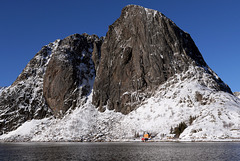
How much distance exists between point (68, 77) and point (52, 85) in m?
11.6

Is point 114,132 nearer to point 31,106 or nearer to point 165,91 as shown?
point 165,91

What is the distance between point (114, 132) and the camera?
4193 inches

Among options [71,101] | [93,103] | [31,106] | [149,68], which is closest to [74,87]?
[71,101]

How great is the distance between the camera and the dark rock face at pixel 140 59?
119 m

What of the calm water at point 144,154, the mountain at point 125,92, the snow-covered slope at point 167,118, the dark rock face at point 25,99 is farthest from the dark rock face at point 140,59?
the calm water at point 144,154

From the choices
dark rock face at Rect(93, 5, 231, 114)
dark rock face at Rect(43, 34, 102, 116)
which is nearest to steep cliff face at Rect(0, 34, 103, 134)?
dark rock face at Rect(43, 34, 102, 116)

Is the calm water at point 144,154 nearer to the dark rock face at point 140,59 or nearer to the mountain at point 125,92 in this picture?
the mountain at point 125,92

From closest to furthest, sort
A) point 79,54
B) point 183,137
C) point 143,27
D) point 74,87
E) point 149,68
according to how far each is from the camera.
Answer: point 183,137 → point 149,68 → point 143,27 → point 74,87 → point 79,54

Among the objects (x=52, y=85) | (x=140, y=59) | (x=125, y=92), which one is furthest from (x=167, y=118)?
(x=52, y=85)

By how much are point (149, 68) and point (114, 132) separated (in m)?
34.7

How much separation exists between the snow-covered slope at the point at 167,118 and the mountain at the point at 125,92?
263 millimetres

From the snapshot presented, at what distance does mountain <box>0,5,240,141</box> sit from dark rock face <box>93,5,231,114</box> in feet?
1.49

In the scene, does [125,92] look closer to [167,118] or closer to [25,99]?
[167,118]

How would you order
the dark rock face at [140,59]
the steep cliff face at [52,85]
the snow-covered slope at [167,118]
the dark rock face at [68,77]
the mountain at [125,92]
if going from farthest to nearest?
the steep cliff face at [52,85], the dark rock face at [68,77], the dark rock face at [140,59], the mountain at [125,92], the snow-covered slope at [167,118]
